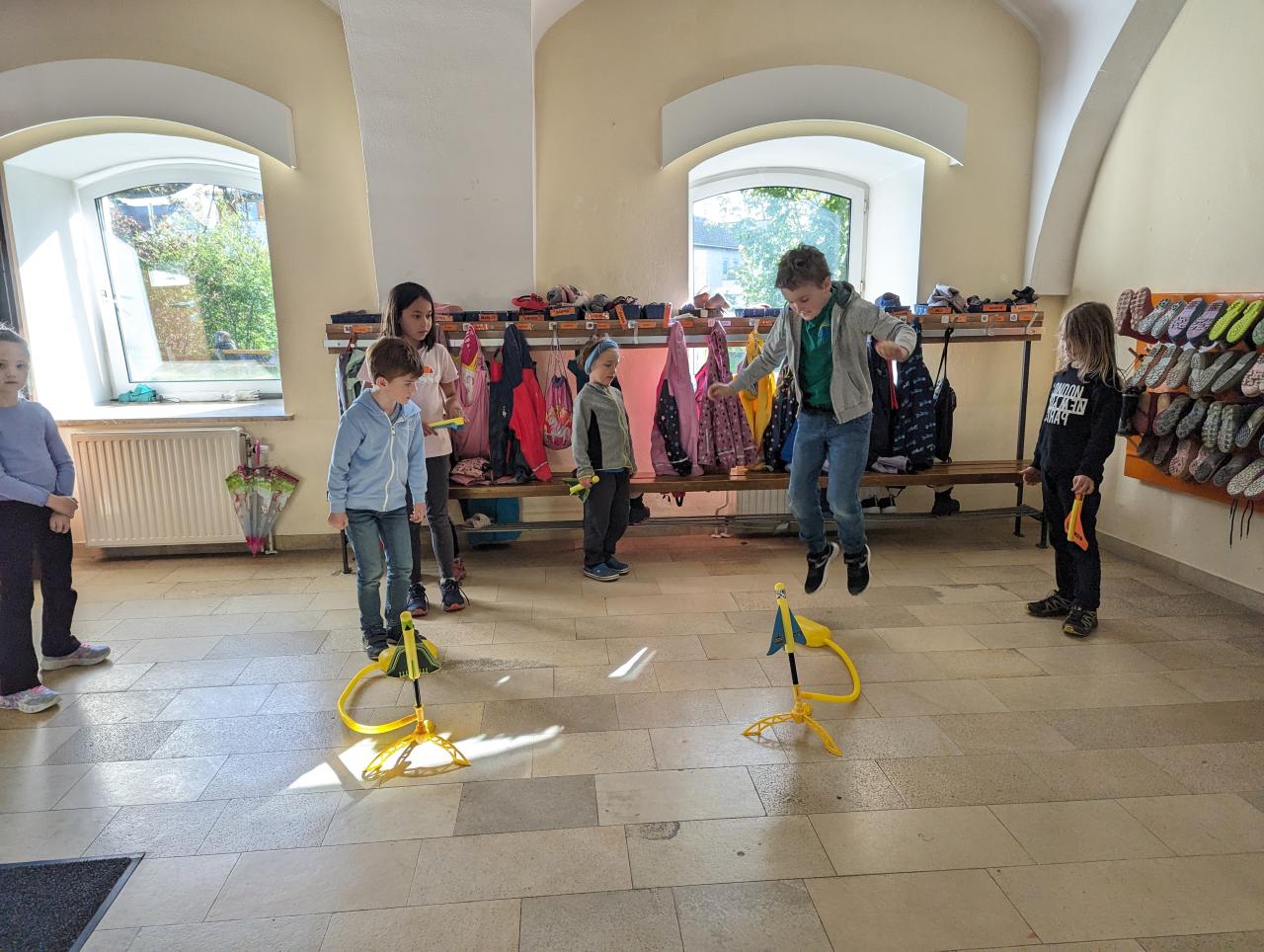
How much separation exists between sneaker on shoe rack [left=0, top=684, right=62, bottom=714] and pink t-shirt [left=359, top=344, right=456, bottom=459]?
65.8 inches

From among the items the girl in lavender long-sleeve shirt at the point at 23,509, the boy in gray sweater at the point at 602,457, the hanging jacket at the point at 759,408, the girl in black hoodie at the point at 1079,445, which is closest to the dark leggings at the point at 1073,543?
the girl in black hoodie at the point at 1079,445

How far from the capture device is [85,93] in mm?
4145

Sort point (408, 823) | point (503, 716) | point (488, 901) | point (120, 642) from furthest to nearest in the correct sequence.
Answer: point (120, 642)
point (503, 716)
point (408, 823)
point (488, 901)

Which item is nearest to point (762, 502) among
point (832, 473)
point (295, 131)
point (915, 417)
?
point (915, 417)

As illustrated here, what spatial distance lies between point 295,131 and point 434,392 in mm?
1984

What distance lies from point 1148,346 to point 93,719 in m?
5.08

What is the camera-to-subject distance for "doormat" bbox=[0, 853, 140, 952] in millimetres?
1729

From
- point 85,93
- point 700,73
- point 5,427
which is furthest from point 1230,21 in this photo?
point 85,93

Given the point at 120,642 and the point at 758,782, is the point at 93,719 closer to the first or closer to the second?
the point at 120,642

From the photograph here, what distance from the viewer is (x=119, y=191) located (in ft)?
16.1

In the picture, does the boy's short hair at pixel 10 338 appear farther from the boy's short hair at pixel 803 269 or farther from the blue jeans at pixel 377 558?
the boy's short hair at pixel 803 269

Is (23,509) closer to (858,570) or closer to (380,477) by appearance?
(380,477)

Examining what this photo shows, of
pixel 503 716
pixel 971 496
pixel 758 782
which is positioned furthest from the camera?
pixel 971 496

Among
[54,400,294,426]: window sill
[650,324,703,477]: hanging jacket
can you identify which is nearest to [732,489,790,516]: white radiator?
[650,324,703,477]: hanging jacket
